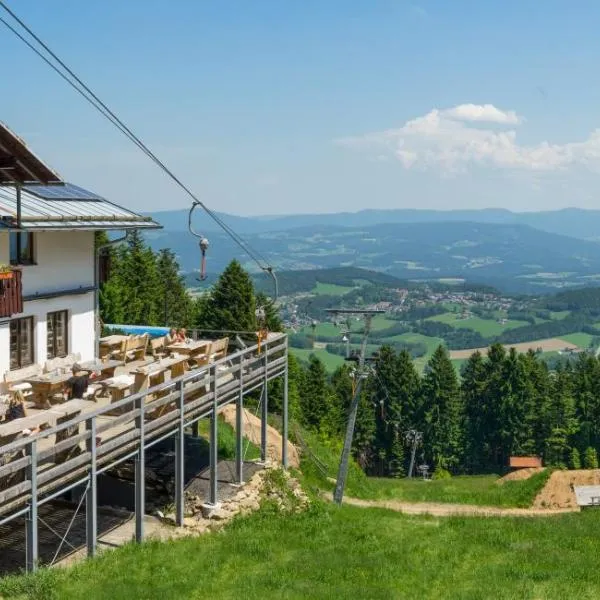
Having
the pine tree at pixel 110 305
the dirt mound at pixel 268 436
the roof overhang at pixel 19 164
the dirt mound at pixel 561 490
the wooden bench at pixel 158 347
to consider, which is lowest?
the dirt mound at pixel 561 490

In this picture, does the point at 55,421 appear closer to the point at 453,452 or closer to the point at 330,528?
the point at 330,528

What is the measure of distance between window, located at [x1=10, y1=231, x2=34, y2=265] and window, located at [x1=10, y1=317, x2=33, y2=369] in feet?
4.87

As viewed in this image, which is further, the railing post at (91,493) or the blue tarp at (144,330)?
the blue tarp at (144,330)

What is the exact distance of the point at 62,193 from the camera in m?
22.5

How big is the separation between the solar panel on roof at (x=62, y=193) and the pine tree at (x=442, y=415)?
64.7 meters

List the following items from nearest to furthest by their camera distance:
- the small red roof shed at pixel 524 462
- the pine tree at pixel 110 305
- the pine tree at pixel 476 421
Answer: the pine tree at pixel 110 305 → the small red roof shed at pixel 524 462 → the pine tree at pixel 476 421

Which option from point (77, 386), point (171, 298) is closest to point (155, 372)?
point (77, 386)

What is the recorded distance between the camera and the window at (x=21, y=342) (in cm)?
1992

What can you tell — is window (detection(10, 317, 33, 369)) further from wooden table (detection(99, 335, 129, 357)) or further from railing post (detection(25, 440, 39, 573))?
railing post (detection(25, 440, 39, 573))

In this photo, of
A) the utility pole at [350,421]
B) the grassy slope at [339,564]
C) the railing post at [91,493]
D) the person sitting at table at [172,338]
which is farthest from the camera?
the utility pole at [350,421]

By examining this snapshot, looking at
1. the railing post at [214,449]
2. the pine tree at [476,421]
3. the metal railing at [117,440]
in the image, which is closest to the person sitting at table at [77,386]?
the metal railing at [117,440]

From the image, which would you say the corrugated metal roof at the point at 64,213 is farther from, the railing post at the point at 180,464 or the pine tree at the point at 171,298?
the pine tree at the point at 171,298

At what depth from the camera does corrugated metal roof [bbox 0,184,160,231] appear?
61.5ft

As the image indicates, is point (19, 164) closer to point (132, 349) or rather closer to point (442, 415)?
point (132, 349)
